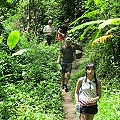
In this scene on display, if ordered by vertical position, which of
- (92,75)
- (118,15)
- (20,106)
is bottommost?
(20,106)


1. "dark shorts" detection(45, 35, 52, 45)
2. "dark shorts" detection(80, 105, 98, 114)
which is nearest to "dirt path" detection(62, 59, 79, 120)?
"dark shorts" detection(80, 105, 98, 114)

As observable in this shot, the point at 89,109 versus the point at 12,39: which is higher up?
the point at 12,39

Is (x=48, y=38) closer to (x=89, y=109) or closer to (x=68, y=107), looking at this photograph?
(x=68, y=107)

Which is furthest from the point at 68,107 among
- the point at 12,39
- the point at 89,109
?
the point at 12,39

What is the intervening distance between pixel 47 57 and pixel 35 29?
23.6 feet

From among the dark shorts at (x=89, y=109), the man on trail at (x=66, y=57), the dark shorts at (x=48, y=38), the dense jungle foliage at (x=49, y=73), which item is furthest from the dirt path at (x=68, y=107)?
the dark shorts at (x=48, y=38)

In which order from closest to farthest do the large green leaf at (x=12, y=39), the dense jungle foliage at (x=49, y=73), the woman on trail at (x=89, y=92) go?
the large green leaf at (x=12, y=39) → the woman on trail at (x=89, y=92) → the dense jungle foliage at (x=49, y=73)

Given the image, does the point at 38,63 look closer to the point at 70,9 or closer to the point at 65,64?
the point at 65,64

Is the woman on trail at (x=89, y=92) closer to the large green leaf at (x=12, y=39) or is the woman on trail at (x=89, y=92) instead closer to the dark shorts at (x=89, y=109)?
the dark shorts at (x=89, y=109)

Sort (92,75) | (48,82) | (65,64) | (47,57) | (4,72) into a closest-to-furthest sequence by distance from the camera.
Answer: (92,75)
(4,72)
(48,82)
(65,64)
(47,57)

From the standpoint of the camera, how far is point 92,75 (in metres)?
4.64

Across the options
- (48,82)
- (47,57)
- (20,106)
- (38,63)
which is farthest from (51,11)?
(20,106)

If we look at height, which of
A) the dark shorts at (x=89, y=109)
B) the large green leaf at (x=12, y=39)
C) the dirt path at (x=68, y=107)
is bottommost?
the dirt path at (x=68, y=107)

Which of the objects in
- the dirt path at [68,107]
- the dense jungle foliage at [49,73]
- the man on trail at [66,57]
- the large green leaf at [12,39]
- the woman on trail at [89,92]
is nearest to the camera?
the large green leaf at [12,39]
